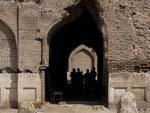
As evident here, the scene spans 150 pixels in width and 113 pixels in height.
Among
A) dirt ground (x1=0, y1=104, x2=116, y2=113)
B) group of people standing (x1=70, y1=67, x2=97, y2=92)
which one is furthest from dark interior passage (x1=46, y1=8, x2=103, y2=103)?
dirt ground (x1=0, y1=104, x2=116, y2=113)

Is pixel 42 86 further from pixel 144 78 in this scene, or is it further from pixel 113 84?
pixel 144 78

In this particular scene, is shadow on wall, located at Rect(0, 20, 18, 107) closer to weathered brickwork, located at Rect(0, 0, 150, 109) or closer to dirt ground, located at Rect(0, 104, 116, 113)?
weathered brickwork, located at Rect(0, 0, 150, 109)

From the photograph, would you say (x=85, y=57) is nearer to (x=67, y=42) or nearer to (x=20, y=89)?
(x=67, y=42)

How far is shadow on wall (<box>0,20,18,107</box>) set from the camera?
554 inches

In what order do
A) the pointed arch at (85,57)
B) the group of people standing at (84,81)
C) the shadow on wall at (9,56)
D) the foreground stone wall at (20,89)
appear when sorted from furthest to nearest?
the pointed arch at (85,57) → the group of people standing at (84,81) → the shadow on wall at (9,56) → the foreground stone wall at (20,89)

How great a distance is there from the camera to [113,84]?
45.0ft

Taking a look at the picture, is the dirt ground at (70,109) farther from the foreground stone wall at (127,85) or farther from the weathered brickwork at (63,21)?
the weathered brickwork at (63,21)

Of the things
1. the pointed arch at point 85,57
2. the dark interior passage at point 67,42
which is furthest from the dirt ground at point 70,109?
the pointed arch at point 85,57

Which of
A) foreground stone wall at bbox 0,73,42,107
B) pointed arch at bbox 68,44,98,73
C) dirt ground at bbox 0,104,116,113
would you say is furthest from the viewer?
pointed arch at bbox 68,44,98,73

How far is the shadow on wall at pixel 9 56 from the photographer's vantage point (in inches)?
554

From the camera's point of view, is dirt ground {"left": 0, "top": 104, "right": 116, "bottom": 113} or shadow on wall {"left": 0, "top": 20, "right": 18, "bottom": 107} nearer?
dirt ground {"left": 0, "top": 104, "right": 116, "bottom": 113}

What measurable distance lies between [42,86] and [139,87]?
2760 millimetres

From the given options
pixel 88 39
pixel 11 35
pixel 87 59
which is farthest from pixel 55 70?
pixel 87 59

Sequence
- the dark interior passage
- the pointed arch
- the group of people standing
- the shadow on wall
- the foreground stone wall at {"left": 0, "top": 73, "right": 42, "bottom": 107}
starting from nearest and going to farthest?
the foreground stone wall at {"left": 0, "top": 73, "right": 42, "bottom": 107} → the shadow on wall → the dark interior passage → the group of people standing → the pointed arch
